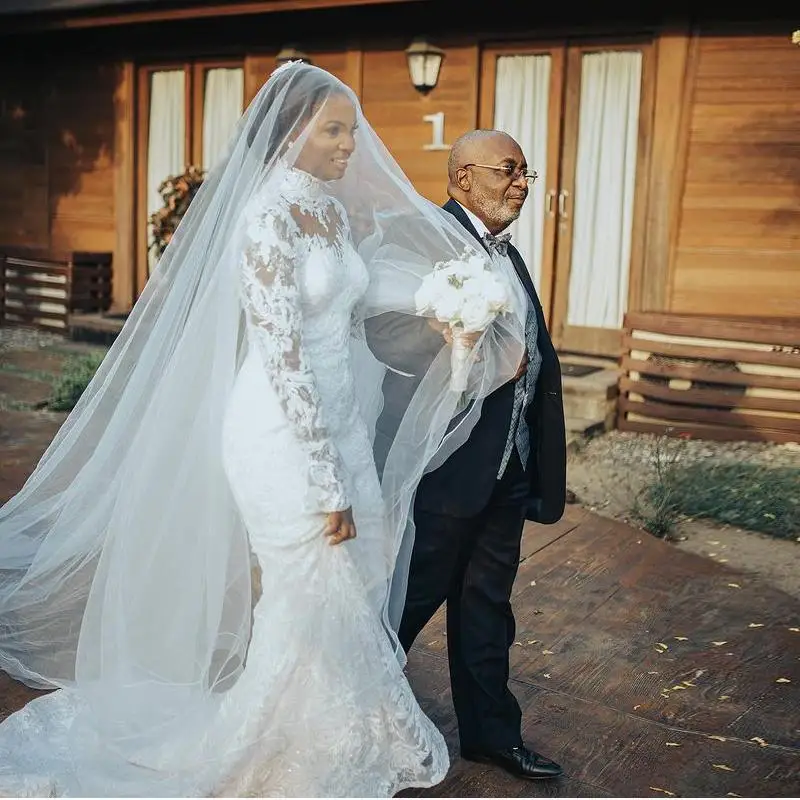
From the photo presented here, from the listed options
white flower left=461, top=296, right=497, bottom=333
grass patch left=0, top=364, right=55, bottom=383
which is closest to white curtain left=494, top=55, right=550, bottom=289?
grass patch left=0, top=364, right=55, bottom=383

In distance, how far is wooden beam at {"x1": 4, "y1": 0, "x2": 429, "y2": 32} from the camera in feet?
31.6

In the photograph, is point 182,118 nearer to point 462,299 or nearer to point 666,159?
A: point 666,159

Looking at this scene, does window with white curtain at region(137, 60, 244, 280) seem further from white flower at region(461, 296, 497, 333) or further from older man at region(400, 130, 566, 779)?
white flower at region(461, 296, 497, 333)

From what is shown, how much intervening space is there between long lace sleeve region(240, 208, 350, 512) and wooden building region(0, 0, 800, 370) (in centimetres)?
590

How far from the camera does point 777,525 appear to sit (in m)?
5.97

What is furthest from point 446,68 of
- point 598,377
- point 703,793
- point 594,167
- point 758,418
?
point 703,793

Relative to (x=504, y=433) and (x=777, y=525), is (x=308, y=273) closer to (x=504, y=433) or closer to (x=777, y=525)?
(x=504, y=433)

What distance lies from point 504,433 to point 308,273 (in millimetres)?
719

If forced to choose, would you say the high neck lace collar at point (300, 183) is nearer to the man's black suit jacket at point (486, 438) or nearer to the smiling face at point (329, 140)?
the smiling face at point (329, 140)

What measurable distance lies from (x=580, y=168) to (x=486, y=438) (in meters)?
6.52

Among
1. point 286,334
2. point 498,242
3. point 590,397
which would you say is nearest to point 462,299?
point 498,242

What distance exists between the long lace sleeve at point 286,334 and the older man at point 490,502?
382mm

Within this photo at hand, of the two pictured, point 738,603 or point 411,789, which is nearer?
point 411,789

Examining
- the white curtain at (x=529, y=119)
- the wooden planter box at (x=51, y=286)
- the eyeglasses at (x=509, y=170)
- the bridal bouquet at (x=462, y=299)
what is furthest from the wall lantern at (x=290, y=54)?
the bridal bouquet at (x=462, y=299)
